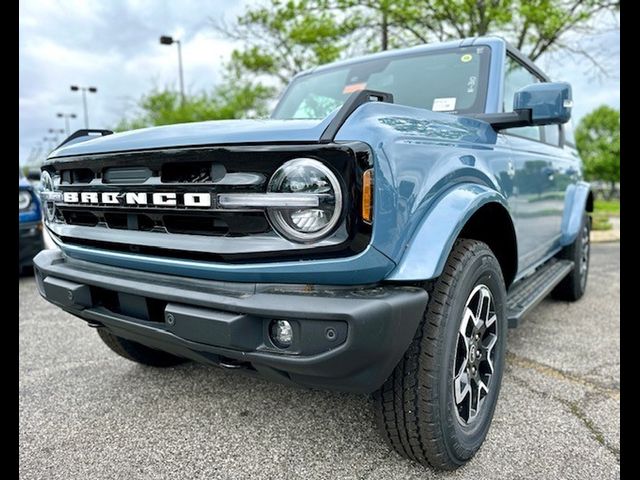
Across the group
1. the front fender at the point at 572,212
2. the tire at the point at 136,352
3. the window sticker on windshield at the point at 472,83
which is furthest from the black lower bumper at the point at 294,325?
the front fender at the point at 572,212

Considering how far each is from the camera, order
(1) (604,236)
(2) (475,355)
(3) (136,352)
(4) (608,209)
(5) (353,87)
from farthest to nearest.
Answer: (4) (608,209) < (1) (604,236) < (5) (353,87) < (3) (136,352) < (2) (475,355)

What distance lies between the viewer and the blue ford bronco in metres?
1.50

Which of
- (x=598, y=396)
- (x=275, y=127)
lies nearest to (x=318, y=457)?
(x=275, y=127)

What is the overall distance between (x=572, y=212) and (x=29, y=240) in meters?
5.77

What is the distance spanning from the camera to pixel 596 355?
326 cm

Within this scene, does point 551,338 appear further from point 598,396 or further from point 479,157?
point 479,157

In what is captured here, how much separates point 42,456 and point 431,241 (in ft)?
6.09

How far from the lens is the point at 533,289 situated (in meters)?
3.14

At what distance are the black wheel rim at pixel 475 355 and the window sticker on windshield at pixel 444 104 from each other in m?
1.05

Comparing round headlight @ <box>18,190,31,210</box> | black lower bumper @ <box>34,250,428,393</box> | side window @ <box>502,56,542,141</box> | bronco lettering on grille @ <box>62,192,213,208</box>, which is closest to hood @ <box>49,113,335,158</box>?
bronco lettering on grille @ <box>62,192,213,208</box>

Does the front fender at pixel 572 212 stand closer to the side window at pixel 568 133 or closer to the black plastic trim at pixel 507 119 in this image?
the side window at pixel 568 133

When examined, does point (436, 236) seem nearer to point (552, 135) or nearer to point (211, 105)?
point (552, 135)

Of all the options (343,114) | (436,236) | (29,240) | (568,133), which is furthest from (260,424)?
(29,240)

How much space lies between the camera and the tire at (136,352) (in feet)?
9.04
